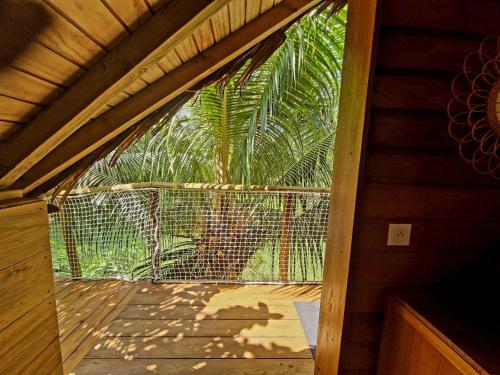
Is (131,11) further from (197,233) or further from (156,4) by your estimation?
(197,233)

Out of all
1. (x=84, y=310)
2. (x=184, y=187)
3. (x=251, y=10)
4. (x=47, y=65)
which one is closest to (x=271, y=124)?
(x=184, y=187)

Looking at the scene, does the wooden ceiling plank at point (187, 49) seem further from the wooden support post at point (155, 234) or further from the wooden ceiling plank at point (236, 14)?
the wooden support post at point (155, 234)

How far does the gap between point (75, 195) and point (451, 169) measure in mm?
2853

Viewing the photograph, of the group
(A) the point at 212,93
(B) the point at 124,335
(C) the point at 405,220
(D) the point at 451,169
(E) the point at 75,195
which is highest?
(A) the point at 212,93

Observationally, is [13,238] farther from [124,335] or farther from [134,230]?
[134,230]

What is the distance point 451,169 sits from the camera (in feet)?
3.38

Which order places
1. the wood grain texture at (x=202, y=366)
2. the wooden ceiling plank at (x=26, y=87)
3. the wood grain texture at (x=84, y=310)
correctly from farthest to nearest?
the wood grain texture at (x=84, y=310), the wood grain texture at (x=202, y=366), the wooden ceiling plank at (x=26, y=87)

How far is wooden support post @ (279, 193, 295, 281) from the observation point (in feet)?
8.34

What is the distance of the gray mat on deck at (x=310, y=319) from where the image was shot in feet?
6.14

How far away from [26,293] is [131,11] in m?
1.33

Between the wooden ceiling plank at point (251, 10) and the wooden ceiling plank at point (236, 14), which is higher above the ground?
the wooden ceiling plank at point (251, 10)

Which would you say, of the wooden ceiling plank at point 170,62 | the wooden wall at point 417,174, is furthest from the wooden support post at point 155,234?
the wooden wall at point 417,174

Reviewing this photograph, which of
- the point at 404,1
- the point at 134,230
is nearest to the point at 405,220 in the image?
the point at 404,1

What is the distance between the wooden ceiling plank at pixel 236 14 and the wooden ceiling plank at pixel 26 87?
0.78m
